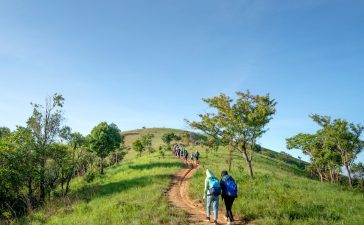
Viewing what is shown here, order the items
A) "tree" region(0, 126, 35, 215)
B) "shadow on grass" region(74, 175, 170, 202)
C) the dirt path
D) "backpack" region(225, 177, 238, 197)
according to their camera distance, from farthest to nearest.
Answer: "tree" region(0, 126, 35, 215) → "shadow on grass" region(74, 175, 170, 202) → the dirt path → "backpack" region(225, 177, 238, 197)

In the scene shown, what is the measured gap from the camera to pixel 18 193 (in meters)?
26.2

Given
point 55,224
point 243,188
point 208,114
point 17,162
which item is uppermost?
point 208,114

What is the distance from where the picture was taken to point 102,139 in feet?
140

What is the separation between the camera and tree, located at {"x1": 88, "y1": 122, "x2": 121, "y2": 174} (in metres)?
42.3

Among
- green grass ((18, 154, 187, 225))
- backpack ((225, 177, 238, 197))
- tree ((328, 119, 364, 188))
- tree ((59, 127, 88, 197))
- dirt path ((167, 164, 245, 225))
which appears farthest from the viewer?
tree ((328, 119, 364, 188))

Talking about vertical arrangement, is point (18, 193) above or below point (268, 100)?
below

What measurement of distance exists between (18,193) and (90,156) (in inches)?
623

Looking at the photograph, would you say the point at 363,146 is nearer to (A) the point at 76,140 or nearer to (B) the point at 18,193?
(A) the point at 76,140

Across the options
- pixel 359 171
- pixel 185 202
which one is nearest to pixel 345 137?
pixel 359 171

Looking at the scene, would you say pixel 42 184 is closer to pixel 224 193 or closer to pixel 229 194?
pixel 224 193

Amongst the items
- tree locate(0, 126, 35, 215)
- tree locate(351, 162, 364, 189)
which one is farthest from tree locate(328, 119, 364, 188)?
tree locate(0, 126, 35, 215)

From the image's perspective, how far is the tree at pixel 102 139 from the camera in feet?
139

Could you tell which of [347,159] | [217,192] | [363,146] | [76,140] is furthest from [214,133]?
[363,146]

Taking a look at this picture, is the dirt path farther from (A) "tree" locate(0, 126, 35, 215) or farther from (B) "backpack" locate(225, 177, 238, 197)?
(A) "tree" locate(0, 126, 35, 215)
